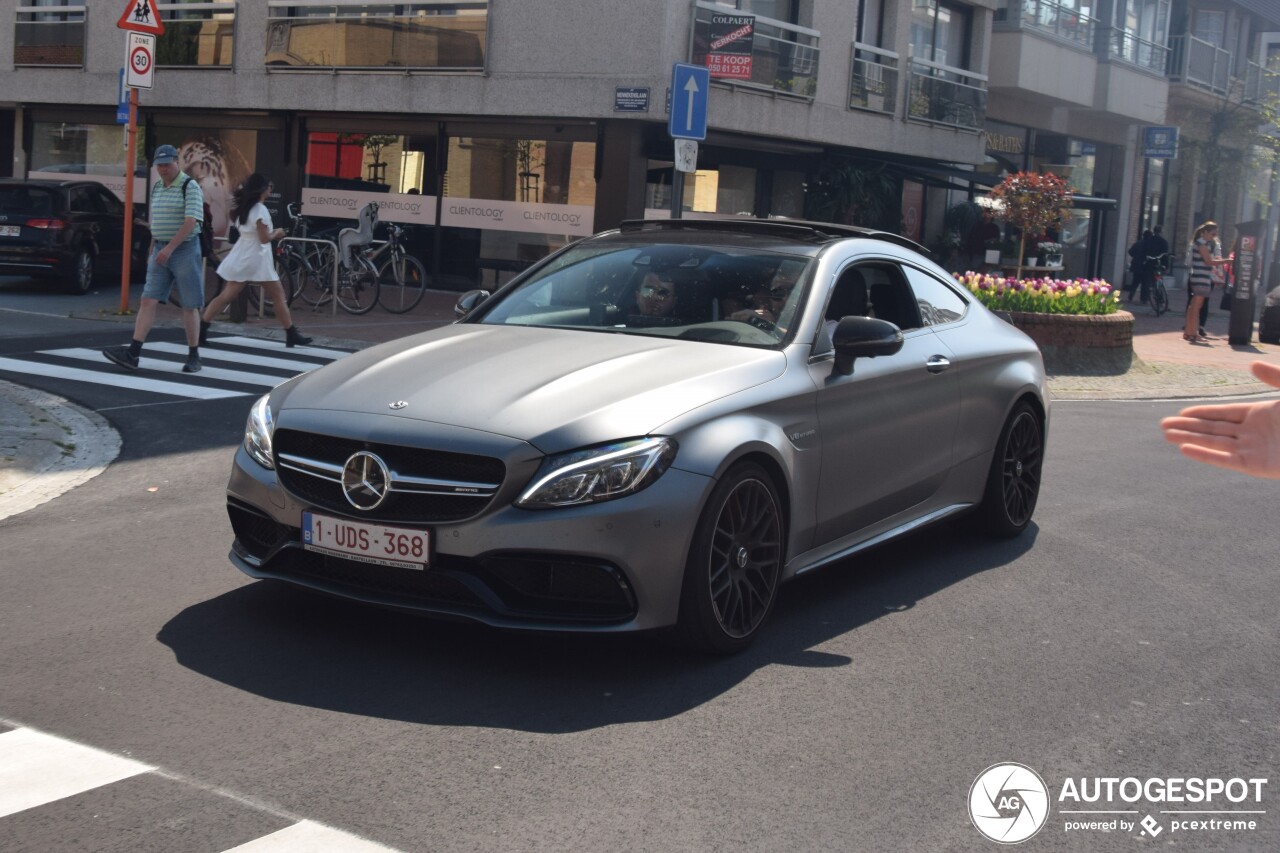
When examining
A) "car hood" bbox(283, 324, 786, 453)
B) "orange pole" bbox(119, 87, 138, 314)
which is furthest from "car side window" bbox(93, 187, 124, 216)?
"car hood" bbox(283, 324, 786, 453)

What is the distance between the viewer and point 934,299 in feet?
24.4

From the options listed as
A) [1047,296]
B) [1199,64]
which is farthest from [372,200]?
[1199,64]

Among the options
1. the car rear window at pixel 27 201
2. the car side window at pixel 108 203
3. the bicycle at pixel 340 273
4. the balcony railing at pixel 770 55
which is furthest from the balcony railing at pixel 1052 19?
the car rear window at pixel 27 201

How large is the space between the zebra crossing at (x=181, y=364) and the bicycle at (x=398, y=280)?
13.1 feet

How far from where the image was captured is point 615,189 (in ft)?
74.5

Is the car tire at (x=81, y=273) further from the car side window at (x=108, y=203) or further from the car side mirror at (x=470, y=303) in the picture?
the car side mirror at (x=470, y=303)

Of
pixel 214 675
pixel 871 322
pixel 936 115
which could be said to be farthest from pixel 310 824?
pixel 936 115

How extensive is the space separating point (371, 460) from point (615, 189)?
1789cm

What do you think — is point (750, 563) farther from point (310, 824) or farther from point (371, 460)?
point (310, 824)

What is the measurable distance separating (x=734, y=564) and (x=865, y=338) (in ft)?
3.82

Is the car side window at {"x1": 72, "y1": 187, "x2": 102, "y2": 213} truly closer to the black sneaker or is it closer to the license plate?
the black sneaker

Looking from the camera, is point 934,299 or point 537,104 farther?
point 537,104

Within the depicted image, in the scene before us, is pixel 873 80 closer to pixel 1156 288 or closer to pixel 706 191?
pixel 706 191

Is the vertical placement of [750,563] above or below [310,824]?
above
